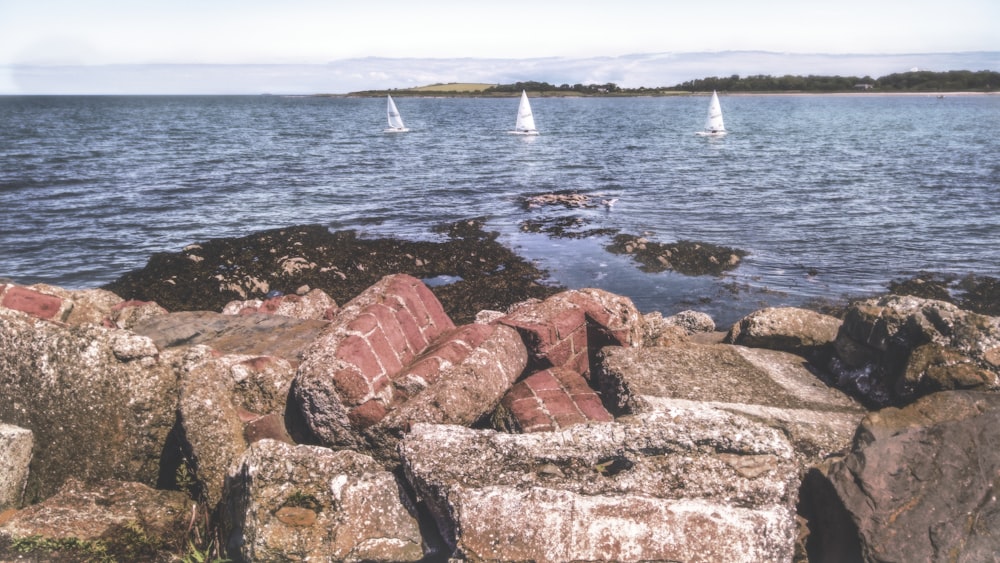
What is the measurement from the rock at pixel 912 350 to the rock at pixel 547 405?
7.26 ft

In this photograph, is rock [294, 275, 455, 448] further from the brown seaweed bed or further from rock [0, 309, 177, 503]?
the brown seaweed bed

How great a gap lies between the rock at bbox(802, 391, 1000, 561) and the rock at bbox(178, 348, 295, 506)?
3647 millimetres

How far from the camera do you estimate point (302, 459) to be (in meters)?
3.69

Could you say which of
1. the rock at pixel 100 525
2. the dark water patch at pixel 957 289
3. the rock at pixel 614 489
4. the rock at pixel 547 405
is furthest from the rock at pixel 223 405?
the dark water patch at pixel 957 289

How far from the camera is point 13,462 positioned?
397cm

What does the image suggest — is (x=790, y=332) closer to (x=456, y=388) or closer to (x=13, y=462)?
(x=456, y=388)

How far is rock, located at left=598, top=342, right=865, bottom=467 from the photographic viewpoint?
4.32 m

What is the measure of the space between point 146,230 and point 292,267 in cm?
Answer: 786

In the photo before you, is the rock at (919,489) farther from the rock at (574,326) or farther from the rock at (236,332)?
the rock at (236,332)

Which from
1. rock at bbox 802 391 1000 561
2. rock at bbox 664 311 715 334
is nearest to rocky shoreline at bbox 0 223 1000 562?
rock at bbox 802 391 1000 561

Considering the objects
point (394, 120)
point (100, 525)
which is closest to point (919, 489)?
point (100, 525)

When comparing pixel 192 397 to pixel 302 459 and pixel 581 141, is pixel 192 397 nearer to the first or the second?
pixel 302 459

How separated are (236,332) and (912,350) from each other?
618 centimetres

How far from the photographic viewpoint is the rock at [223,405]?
4.00 meters
